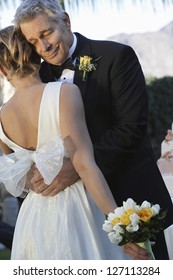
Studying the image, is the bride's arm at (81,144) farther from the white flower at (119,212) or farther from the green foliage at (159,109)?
the green foliage at (159,109)

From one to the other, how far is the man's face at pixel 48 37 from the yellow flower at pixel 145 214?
1040 millimetres

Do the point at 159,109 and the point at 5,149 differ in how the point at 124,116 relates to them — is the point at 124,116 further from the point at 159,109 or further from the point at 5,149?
the point at 159,109

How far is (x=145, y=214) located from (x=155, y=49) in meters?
19.1

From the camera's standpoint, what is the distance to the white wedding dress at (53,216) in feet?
11.8

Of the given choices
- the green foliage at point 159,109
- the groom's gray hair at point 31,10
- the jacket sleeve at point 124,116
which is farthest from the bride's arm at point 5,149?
the green foliage at point 159,109

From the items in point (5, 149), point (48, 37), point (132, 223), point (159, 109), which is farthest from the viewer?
point (159, 109)

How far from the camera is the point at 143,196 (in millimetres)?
3926

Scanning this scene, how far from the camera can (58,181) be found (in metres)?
3.69

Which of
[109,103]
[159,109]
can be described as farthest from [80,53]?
[159,109]

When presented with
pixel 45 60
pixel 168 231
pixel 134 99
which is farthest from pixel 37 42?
pixel 168 231

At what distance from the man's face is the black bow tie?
0.10 feet

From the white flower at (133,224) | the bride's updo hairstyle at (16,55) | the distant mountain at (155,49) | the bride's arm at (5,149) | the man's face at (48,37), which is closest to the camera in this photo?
the white flower at (133,224)

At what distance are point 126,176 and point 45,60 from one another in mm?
792

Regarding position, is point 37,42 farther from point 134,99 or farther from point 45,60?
point 134,99
